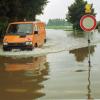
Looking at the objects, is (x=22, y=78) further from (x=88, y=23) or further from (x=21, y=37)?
(x=21, y=37)

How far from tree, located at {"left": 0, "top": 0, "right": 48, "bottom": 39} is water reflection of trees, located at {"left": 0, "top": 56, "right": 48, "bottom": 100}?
15789 millimetres

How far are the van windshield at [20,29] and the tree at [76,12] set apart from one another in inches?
2222

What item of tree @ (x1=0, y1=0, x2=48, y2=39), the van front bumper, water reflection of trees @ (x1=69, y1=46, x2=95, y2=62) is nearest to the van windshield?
the van front bumper

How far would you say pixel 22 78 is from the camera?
44.4 ft

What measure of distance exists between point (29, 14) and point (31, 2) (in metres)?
2.88

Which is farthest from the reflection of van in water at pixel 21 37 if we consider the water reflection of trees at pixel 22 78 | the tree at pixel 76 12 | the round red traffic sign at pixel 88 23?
the tree at pixel 76 12

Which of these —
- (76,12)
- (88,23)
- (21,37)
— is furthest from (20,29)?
(76,12)

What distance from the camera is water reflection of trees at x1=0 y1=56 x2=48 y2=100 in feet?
35.1

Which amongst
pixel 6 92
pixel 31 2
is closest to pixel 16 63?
pixel 6 92

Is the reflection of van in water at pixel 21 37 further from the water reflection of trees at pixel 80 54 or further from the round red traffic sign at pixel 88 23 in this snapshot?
the round red traffic sign at pixel 88 23

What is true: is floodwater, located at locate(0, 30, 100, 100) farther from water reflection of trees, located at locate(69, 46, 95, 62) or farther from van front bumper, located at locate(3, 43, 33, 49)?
van front bumper, located at locate(3, 43, 33, 49)

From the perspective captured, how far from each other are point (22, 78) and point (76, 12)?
6950cm

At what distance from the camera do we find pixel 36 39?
25.1 m

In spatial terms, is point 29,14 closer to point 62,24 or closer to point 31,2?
point 31,2
